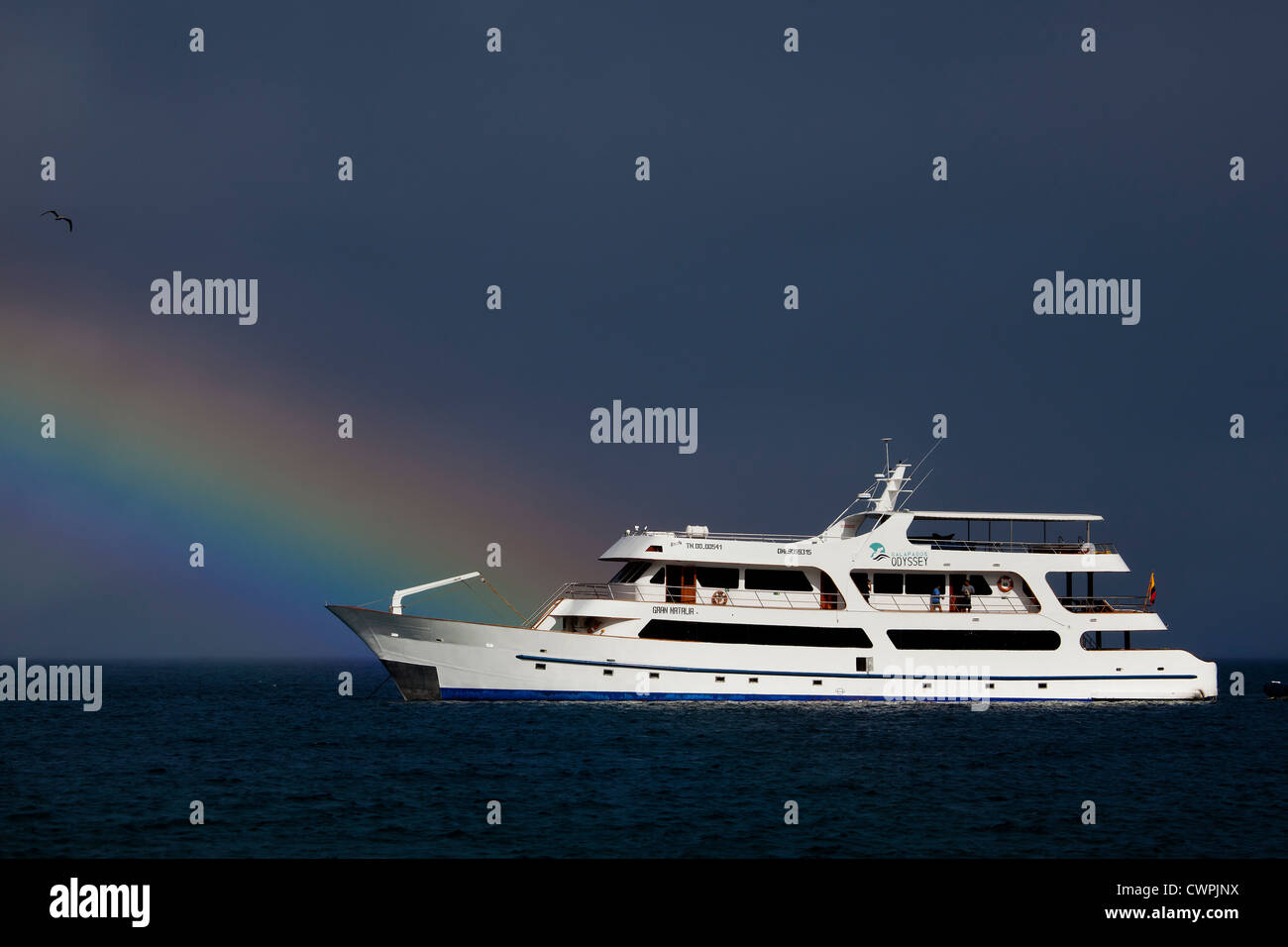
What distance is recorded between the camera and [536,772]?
2408 cm

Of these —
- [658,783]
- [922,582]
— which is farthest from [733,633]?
[658,783]

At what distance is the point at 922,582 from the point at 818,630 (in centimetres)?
402

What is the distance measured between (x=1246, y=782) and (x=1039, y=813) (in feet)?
24.6

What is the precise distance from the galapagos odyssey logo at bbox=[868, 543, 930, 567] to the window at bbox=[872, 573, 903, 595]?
59 cm

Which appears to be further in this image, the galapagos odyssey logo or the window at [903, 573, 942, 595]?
the window at [903, 573, 942, 595]

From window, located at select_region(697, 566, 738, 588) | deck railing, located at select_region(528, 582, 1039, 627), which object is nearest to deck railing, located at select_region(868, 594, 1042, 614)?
deck railing, located at select_region(528, 582, 1039, 627)

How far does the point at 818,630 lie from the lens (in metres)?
35.7

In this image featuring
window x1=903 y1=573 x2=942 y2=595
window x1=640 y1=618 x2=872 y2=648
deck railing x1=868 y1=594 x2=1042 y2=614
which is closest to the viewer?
window x1=640 y1=618 x2=872 y2=648

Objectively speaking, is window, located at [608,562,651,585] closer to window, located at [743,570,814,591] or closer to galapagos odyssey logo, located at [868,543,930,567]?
window, located at [743,570,814,591]

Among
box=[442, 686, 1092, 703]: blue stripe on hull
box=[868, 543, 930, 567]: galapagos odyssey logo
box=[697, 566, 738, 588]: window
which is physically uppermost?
box=[868, 543, 930, 567]: galapagos odyssey logo

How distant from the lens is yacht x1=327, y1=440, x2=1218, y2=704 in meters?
34.6

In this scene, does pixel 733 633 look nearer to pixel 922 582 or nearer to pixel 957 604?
pixel 922 582
